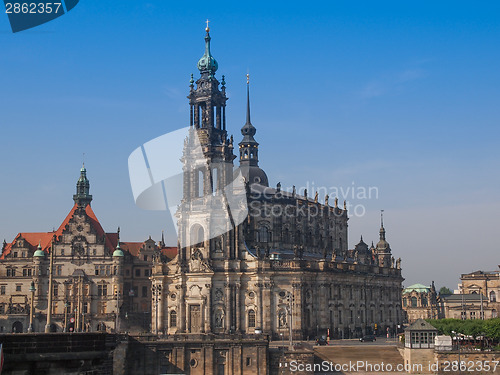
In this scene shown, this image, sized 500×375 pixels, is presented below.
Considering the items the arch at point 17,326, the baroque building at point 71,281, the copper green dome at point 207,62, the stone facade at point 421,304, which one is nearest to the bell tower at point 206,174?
the copper green dome at point 207,62

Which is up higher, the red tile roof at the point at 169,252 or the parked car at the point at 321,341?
the red tile roof at the point at 169,252

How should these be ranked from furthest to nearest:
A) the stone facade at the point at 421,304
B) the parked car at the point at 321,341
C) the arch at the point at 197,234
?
the stone facade at the point at 421,304
the arch at the point at 197,234
the parked car at the point at 321,341

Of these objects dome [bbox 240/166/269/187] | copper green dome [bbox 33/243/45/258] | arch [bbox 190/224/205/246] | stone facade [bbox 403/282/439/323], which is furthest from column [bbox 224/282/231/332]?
stone facade [bbox 403/282/439/323]

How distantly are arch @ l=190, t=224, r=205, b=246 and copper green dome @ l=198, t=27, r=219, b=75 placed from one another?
22264 millimetres

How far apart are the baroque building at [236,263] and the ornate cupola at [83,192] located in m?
30.6

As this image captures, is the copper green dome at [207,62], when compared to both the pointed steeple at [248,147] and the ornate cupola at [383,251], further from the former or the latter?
the ornate cupola at [383,251]

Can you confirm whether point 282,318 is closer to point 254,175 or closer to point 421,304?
point 254,175

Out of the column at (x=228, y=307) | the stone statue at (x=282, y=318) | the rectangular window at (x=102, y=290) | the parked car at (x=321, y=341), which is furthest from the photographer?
the rectangular window at (x=102, y=290)

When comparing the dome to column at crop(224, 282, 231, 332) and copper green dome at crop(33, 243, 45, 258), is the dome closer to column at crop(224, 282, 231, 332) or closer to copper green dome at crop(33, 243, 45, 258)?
column at crop(224, 282, 231, 332)

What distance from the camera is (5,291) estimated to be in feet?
360

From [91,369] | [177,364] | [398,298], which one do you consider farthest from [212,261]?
[91,369]

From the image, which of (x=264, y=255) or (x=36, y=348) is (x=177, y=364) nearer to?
(x=264, y=255)

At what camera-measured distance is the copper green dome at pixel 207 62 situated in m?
101

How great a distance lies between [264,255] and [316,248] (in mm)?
19009
